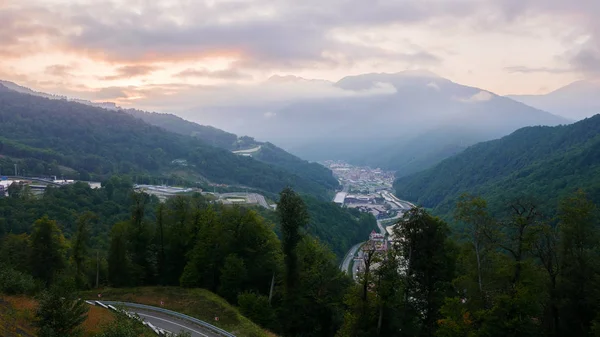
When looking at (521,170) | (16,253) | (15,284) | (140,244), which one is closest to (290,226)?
(140,244)

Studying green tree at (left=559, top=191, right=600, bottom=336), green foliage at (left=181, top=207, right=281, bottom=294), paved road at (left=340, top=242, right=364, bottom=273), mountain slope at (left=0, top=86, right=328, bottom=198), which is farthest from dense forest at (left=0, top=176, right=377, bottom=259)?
mountain slope at (left=0, top=86, right=328, bottom=198)

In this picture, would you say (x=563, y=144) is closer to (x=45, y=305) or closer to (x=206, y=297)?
(x=206, y=297)

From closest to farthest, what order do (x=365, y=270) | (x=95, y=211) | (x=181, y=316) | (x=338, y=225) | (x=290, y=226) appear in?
1. (x=365, y=270)
2. (x=181, y=316)
3. (x=290, y=226)
4. (x=95, y=211)
5. (x=338, y=225)

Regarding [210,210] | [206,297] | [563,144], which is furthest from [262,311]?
[563,144]

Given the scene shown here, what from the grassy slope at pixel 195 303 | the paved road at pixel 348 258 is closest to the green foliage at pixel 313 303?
Result: the grassy slope at pixel 195 303

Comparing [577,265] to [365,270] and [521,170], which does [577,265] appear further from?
[521,170]

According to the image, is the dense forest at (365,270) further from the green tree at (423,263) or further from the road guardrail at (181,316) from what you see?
the road guardrail at (181,316)
